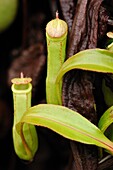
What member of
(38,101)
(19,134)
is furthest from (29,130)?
(38,101)

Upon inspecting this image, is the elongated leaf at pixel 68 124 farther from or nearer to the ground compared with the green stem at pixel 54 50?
nearer to the ground

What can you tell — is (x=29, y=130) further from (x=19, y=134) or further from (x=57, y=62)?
(x=57, y=62)

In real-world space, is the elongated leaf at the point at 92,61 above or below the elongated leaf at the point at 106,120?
above

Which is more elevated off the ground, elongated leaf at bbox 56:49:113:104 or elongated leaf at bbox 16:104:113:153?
elongated leaf at bbox 56:49:113:104

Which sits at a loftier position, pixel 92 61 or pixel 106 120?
pixel 92 61
